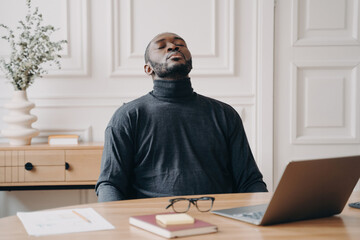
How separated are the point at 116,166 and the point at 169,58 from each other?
1.73 feet

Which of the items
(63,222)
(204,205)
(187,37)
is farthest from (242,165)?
(187,37)

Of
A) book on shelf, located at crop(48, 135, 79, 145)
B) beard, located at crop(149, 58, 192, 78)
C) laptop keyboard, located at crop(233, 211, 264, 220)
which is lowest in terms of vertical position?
book on shelf, located at crop(48, 135, 79, 145)

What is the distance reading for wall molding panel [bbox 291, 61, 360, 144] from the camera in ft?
10.2

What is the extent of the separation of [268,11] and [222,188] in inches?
61.4

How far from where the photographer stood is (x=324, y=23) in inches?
122

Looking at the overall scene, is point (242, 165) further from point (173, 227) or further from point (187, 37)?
point (187, 37)

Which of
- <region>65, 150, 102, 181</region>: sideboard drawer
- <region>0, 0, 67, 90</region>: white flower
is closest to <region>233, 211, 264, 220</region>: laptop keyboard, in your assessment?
<region>65, 150, 102, 181</region>: sideboard drawer

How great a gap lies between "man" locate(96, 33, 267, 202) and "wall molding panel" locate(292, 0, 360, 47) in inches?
51.7

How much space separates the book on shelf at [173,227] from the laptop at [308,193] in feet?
0.43

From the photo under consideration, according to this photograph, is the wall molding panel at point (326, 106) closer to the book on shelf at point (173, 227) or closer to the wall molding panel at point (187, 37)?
the wall molding panel at point (187, 37)

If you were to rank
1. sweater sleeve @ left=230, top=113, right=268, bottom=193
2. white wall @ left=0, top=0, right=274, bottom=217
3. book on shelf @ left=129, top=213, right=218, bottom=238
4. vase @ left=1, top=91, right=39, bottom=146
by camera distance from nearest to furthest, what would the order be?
1. book on shelf @ left=129, top=213, right=218, bottom=238
2. sweater sleeve @ left=230, top=113, right=268, bottom=193
3. vase @ left=1, top=91, right=39, bottom=146
4. white wall @ left=0, top=0, right=274, bottom=217

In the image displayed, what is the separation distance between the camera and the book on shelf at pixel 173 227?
0.98 meters

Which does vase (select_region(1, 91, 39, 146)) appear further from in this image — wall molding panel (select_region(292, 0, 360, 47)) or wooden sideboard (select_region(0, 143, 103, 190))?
wall molding panel (select_region(292, 0, 360, 47))

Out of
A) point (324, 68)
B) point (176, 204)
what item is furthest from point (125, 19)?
point (176, 204)
